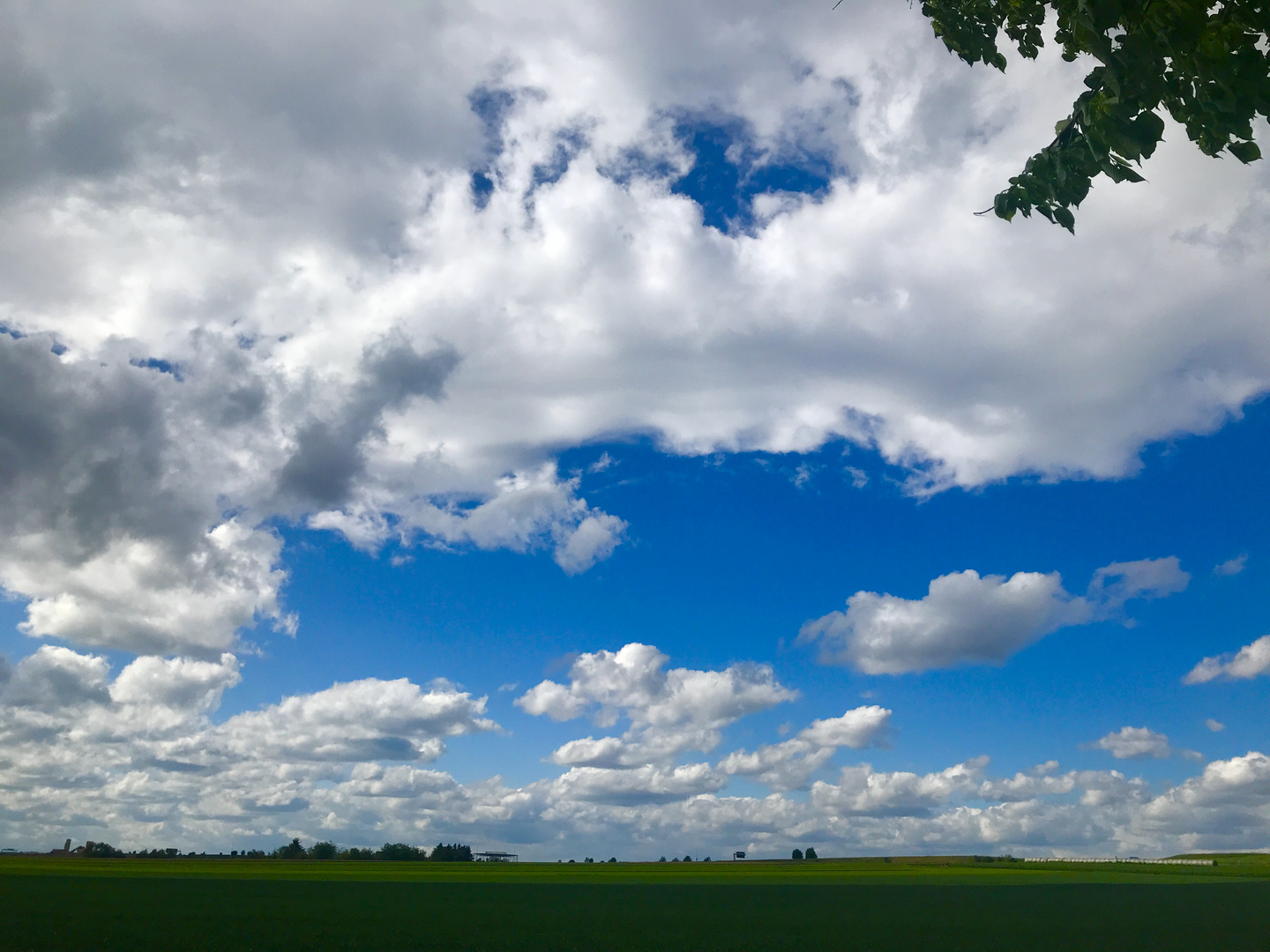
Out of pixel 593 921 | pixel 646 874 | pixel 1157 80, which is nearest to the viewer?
pixel 1157 80

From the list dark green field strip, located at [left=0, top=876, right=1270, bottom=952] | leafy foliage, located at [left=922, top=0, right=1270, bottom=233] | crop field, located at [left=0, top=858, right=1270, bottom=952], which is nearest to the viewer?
leafy foliage, located at [left=922, top=0, right=1270, bottom=233]

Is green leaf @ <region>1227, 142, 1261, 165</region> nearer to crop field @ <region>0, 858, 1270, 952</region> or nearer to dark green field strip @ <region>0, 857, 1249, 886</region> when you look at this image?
Answer: crop field @ <region>0, 858, 1270, 952</region>

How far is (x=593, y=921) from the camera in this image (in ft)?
157

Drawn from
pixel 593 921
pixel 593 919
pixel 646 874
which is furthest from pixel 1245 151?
pixel 646 874

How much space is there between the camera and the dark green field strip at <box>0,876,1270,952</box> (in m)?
36.1

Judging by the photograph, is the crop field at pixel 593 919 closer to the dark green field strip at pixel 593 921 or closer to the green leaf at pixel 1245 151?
the dark green field strip at pixel 593 921

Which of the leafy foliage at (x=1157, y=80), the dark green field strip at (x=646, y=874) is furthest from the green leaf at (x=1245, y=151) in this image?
the dark green field strip at (x=646, y=874)

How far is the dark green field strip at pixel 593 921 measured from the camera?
Result: 36.1 metres

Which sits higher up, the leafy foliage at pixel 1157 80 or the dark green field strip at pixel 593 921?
the leafy foliage at pixel 1157 80

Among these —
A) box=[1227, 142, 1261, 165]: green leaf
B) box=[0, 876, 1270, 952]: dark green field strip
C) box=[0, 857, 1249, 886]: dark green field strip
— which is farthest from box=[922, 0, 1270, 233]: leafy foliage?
box=[0, 857, 1249, 886]: dark green field strip

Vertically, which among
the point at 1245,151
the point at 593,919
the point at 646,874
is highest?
the point at 1245,151

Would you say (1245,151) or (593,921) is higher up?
(1245,151)

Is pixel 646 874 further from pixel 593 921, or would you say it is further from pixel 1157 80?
pixel 1157 80

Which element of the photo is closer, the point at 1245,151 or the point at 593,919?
the point at 1245,151
